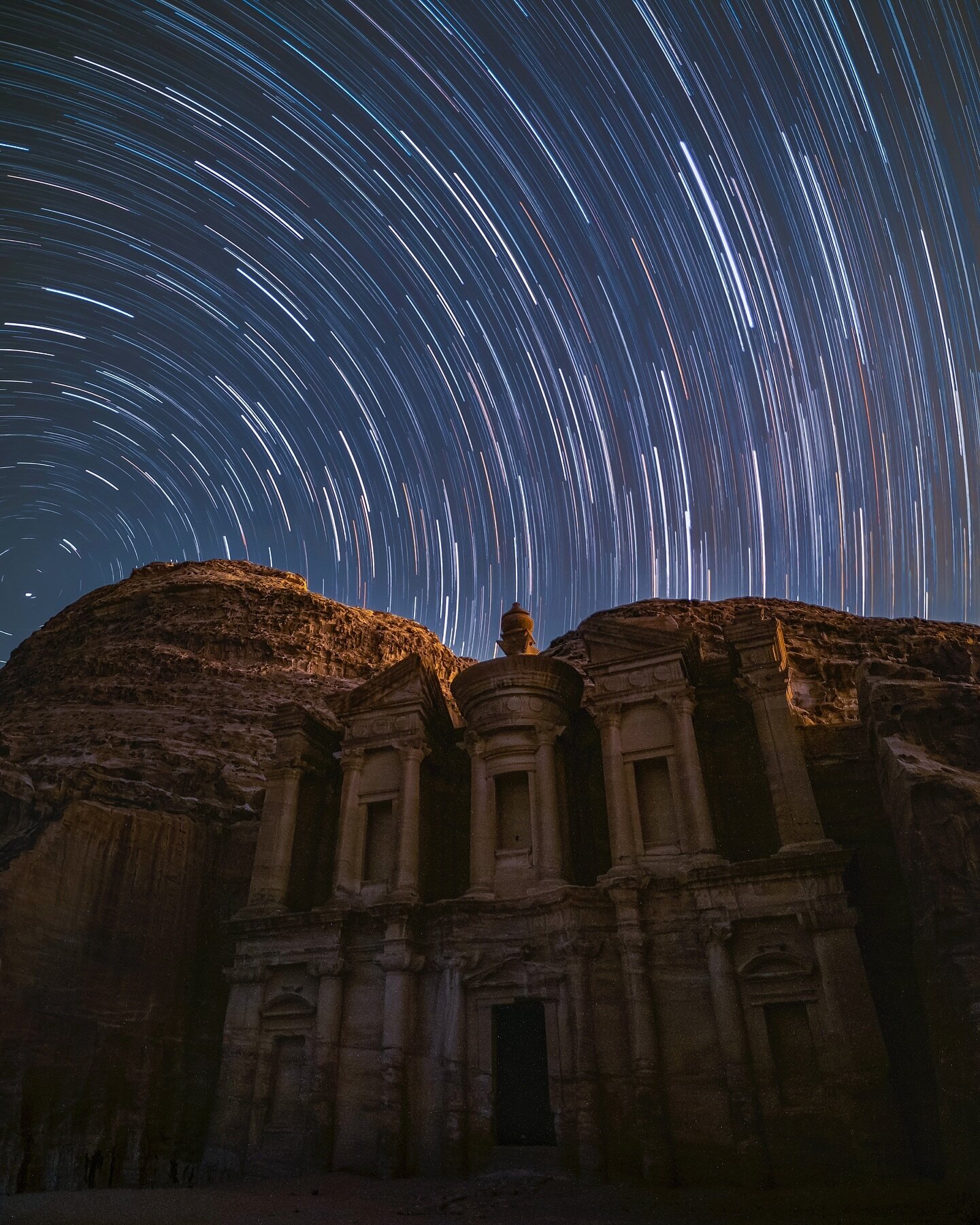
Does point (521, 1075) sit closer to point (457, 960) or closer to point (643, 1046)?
point (457, 960)

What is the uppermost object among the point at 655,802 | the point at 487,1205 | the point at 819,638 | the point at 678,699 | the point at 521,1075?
the point at 819,638

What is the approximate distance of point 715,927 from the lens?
637 inches

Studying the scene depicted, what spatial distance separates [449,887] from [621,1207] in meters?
10.1

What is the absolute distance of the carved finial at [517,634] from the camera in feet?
78.7

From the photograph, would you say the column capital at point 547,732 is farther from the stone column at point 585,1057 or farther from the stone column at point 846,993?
the stone column at point 846,993

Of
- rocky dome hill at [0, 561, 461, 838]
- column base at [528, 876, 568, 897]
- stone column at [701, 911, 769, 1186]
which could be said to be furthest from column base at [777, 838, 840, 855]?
rocky dome hill at [0, 561, 461, 838]

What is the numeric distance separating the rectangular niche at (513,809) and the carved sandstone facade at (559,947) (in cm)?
8

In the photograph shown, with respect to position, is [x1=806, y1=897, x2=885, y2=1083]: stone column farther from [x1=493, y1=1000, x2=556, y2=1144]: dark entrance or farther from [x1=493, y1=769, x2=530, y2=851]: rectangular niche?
[x1=493, y1=769, x2=530, y2=851]: rectangular niche

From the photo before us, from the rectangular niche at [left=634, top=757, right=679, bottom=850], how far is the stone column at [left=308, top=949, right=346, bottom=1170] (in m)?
8.64

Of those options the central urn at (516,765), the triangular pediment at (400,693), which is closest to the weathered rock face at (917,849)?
the central urn at (516,765)

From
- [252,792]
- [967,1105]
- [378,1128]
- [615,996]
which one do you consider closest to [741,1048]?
[615,996]

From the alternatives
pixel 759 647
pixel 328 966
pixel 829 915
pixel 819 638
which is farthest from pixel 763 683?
pixel 819 638

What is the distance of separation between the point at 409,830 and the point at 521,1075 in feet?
21.9

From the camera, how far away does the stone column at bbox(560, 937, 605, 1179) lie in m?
14.6
